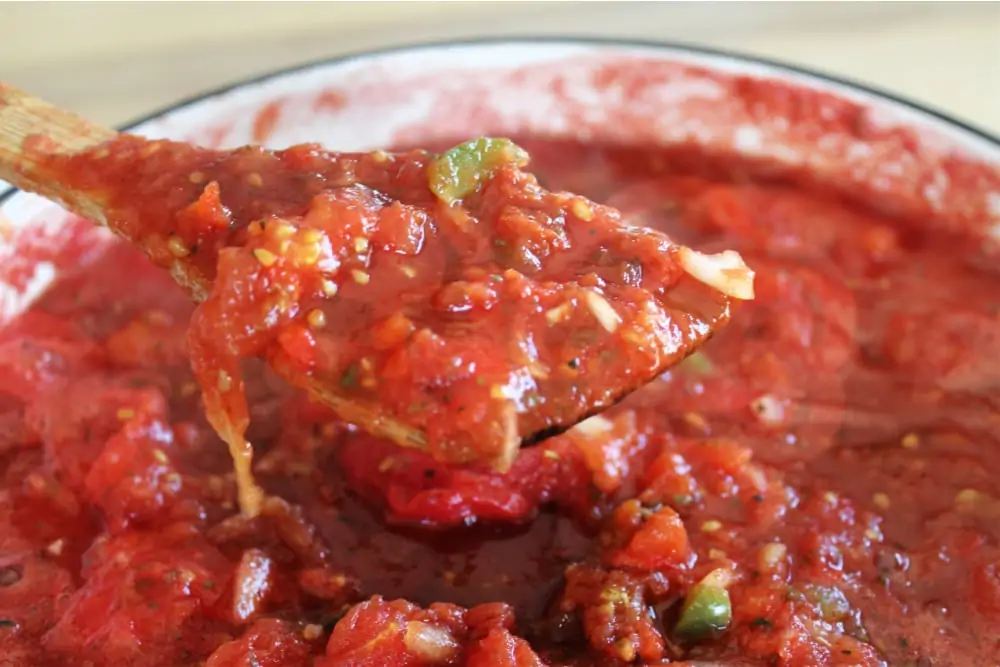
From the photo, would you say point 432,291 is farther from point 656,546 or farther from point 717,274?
point 656,546

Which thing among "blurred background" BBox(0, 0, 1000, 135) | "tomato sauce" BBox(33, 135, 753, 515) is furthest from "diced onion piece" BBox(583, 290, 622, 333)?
"blurred background" BBox(0, 0, 1000, 135)

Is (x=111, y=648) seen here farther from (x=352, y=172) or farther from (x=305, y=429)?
(x=352, y=172)

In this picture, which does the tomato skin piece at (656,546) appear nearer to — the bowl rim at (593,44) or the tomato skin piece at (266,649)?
the tomato skin piece at (266,649)

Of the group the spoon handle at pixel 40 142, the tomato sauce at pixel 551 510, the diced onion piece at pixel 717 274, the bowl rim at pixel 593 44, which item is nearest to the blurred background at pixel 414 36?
the bowl rim at pixel 593 44

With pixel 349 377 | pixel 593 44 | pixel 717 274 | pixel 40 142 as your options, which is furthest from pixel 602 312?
pixel 593 44

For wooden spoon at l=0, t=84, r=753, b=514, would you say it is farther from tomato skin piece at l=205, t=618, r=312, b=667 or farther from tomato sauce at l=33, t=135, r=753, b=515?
tomato skin piece at l=205, t=618, r=312, b=667

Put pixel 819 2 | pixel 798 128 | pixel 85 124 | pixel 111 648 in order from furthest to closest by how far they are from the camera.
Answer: pixel 819 2
pixel 798 128
pixel 85 124
pixel 111 648

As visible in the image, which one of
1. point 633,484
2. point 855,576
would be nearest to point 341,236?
point 633,484
